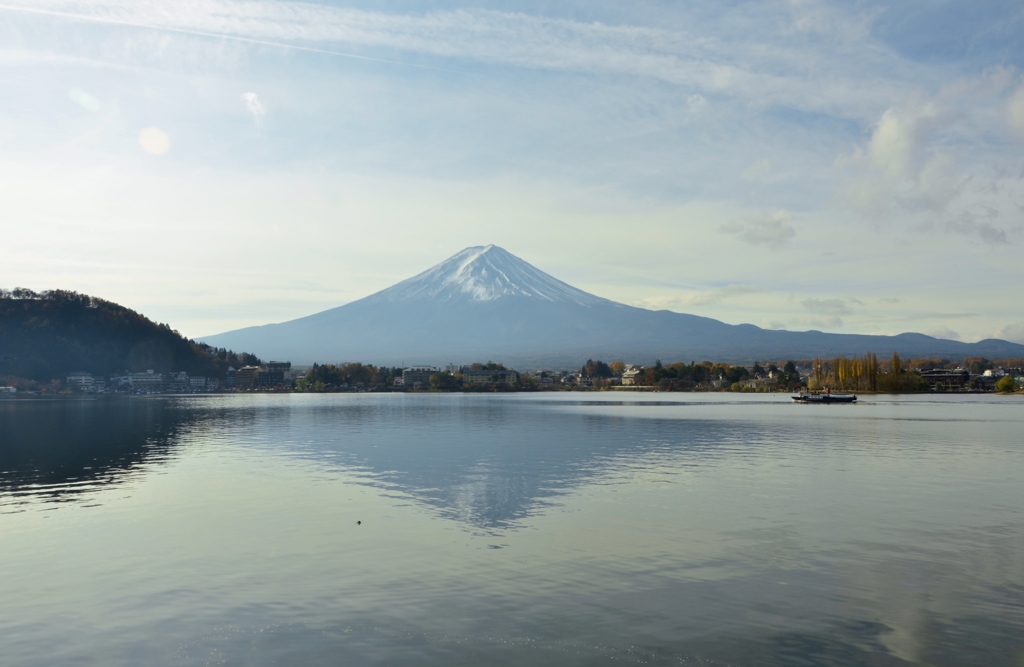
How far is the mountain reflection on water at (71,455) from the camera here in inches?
1369

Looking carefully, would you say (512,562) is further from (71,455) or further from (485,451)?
(71,455)

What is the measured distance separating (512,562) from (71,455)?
40114mm

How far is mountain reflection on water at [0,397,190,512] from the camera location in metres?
Result: 34.8

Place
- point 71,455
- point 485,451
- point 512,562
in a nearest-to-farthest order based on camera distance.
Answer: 1. point 512,562
2. point 71,455
3. point 485,451

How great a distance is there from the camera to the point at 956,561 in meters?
21.3

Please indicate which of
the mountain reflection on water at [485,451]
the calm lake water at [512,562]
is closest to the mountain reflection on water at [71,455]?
the calm lake water at [512,562]

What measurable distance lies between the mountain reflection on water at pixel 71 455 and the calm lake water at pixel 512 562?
1.24ft

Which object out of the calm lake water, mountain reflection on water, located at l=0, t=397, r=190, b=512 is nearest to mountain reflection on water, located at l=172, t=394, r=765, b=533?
the calm lake water

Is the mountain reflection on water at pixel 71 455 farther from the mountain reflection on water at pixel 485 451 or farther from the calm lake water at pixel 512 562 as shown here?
the mountain reflection on water at pixel 485 451

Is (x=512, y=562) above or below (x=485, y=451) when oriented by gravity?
below

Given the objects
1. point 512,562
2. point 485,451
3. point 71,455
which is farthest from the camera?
point 485,451

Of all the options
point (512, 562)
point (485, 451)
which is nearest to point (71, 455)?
point (485, 451)

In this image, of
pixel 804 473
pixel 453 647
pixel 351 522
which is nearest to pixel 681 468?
pixel 804 473

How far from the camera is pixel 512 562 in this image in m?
21.0
